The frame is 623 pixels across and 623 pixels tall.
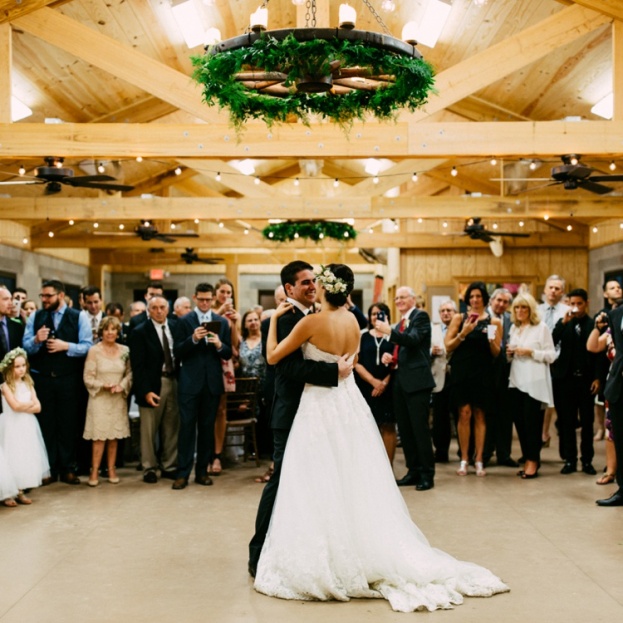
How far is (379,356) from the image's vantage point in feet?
21.8

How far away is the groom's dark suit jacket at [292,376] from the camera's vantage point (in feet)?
12.8

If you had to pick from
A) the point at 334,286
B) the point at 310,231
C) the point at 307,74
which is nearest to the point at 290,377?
the point at 334,286

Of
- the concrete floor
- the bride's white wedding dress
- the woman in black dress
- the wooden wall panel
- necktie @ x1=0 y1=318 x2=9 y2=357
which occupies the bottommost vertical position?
the concrete floor

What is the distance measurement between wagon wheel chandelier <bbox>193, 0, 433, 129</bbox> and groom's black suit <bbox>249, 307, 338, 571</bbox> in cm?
124

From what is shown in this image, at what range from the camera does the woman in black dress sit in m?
6.60

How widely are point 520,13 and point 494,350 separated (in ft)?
14.3

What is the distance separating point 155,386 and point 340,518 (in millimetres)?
3236

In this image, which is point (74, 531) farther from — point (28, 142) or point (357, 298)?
point (357, 298)

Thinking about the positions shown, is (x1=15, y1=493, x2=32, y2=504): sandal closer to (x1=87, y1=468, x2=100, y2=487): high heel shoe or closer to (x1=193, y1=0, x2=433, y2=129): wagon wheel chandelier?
(x1=87, y1=468, x2=100, y2=487): high heel shoe

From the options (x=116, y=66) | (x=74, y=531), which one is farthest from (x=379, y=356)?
(x=116, y=66)

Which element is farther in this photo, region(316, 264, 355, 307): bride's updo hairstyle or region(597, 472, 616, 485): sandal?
region(597, 472, 616, 485): sandal

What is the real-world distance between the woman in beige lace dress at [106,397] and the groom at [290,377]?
9.13 ft

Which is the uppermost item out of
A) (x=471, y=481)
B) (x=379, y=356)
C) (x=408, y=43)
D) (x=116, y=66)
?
(x=116, y=66)

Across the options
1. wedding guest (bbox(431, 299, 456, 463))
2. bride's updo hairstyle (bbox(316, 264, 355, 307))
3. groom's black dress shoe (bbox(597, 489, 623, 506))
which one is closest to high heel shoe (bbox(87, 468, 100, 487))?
wedding guest (bbox(431, 299, 456, 463))
